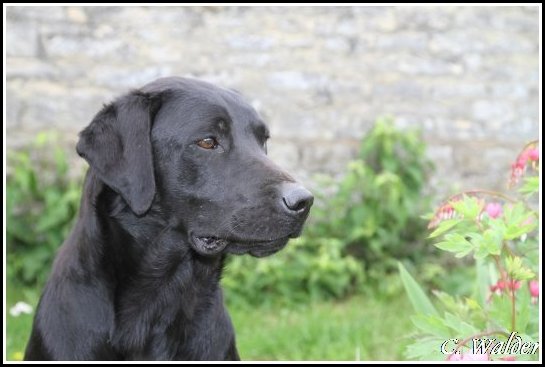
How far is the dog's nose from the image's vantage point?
2.67 m

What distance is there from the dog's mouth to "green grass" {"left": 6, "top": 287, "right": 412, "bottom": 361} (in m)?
1.76

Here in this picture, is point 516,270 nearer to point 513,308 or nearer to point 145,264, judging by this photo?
point 513,308

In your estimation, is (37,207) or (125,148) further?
(37,207)

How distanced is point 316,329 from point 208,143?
9.07 ft

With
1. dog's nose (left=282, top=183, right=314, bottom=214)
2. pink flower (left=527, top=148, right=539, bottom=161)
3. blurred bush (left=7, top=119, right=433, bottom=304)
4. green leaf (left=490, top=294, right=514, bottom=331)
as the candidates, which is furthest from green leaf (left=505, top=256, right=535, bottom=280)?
blurred bush (left=7, top=119, right=433, bottom=304)

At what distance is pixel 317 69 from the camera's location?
6.95m

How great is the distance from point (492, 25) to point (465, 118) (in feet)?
2.99

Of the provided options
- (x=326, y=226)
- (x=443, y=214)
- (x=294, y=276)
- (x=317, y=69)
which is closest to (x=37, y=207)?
(x=294, y=276)

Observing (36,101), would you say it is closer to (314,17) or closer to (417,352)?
(314,17)

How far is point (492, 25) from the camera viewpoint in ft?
23.4

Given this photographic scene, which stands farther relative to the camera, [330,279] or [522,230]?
[330,279]

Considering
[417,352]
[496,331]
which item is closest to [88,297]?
[417,352]

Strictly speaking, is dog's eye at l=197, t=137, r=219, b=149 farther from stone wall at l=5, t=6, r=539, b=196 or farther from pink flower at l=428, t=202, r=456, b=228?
stone wall at l=5, t=6, r=539, b=196
